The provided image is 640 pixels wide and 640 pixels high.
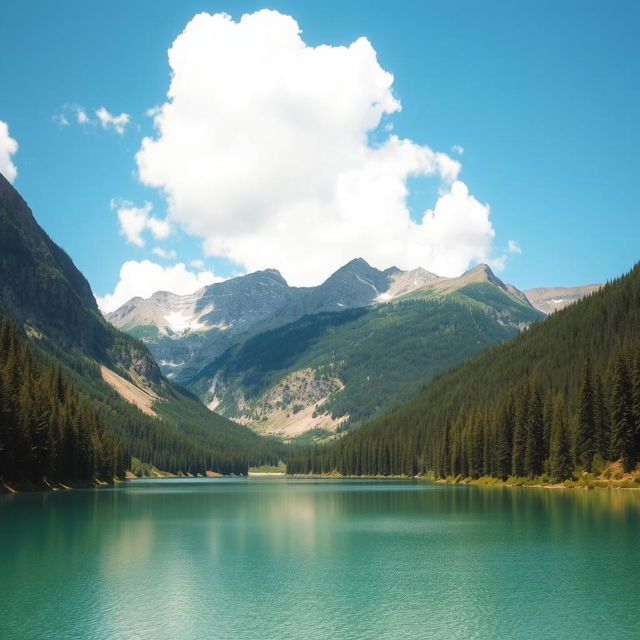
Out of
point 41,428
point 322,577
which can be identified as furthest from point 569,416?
point 322,577

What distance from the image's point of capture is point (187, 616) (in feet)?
98.5

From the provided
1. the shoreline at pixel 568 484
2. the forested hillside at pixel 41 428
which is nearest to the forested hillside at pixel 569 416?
the shoreline at pixel 568 484

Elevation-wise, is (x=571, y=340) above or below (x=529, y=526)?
above

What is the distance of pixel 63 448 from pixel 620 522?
97.8 metres

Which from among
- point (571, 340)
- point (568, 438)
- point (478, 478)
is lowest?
point (478, 478)

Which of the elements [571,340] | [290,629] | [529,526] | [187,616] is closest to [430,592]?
[290,629]

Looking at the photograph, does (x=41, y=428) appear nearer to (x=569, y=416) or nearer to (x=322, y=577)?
(x=322, y=577)

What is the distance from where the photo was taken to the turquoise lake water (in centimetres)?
2823

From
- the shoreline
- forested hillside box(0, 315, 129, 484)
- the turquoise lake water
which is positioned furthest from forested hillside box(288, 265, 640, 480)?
forested hillside box(0, 315, 129, 484)

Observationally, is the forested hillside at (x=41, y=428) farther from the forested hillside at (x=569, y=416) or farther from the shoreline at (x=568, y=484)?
the forested hillside at (x=569, y=416)

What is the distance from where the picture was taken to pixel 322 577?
38.7 m

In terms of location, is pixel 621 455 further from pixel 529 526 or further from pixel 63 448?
pixel 63 448

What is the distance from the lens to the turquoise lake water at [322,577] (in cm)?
2823

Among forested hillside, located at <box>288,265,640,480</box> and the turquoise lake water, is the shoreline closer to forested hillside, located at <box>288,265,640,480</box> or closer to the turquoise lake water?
forested hillside, located at <box>288,265,640,480</box>
